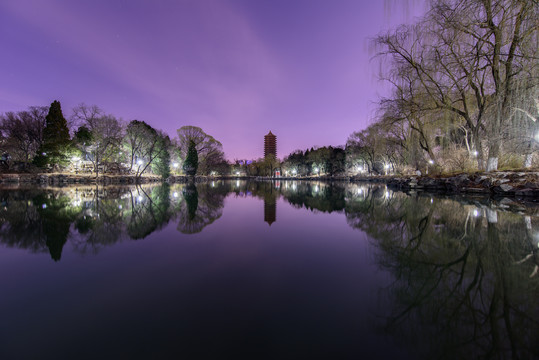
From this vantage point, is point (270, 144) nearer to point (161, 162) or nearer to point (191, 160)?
point (191, 160)

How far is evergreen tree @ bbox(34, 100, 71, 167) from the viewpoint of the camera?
3456 cm

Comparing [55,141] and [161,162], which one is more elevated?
[55,141]

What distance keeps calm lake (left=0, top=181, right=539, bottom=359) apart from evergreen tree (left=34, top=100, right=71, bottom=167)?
37.5 metres

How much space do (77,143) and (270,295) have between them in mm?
43005

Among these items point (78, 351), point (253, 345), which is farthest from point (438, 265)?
point (78, 351)

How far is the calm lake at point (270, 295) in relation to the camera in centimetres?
205

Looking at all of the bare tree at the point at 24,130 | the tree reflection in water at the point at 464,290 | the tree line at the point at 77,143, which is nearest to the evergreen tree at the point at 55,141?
the tree line at the point at 77,143

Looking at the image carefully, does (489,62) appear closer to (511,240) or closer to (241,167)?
(511,240)

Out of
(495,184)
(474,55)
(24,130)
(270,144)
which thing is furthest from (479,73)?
(270,144)

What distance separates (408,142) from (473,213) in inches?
562

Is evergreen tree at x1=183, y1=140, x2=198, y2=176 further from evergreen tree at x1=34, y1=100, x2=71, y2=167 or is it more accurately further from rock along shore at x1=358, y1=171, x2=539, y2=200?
rock along shore at x1=358, y1=171, x2=539, y2=200

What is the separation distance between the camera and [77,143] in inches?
1389

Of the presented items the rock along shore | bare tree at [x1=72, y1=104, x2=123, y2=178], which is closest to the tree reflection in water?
the rock along shore

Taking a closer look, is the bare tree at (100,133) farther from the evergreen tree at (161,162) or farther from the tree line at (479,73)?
the tree line at (479,73)
